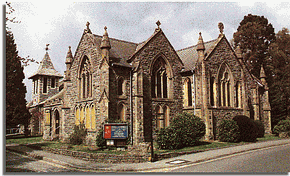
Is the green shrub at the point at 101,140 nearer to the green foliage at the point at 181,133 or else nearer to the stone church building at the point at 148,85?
the stone church building at the point at 148,85

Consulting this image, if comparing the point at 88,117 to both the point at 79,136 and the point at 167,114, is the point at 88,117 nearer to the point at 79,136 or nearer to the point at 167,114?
the point at 79,136

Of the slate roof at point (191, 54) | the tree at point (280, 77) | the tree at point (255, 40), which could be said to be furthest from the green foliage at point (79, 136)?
the tree at point (255, 40)

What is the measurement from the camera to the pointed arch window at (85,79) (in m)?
25.3

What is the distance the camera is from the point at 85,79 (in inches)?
1029

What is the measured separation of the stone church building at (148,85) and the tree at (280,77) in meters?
9.31

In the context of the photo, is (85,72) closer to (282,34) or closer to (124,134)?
(124,134)

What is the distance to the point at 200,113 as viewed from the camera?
25.2 metres

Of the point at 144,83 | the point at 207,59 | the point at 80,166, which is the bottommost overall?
the point at 80,166

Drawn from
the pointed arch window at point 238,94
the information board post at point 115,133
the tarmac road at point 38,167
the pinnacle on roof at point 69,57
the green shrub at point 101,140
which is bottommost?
the tarmac road at point 38,167

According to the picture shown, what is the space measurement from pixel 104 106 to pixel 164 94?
6875 millimetres

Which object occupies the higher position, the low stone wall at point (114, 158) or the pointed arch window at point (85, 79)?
the pointed arch window at point (85, 79)

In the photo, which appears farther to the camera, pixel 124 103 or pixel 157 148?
pixel 124 103

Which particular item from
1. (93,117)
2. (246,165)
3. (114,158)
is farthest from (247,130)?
(93,117)

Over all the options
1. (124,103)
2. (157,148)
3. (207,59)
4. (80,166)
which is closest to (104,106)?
(124,103)
